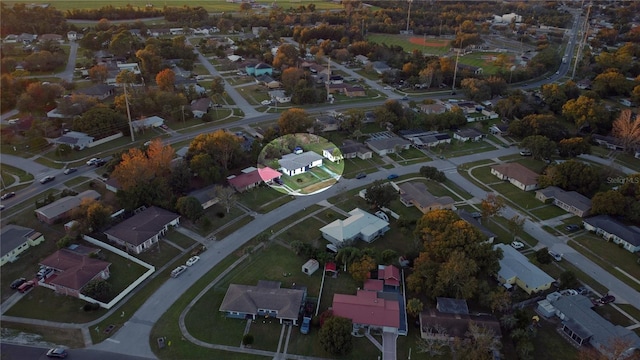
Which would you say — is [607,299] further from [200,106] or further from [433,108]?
[200,106]

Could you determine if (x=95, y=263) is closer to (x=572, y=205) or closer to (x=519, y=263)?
(x=519, y=263)

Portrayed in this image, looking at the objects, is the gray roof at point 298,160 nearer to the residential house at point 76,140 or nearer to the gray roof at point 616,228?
the residential house at point 76,140

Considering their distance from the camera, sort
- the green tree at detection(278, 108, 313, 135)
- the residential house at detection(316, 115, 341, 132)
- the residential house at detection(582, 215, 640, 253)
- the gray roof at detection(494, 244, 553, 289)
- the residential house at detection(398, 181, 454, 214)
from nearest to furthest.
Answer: the gray roof at detection(494, 244, 553, 289) → the residential house at detection(582, 215, 640, 253) → the residential house at detection(398, 181, 454, 214) → the green tree at detection(278, 108, 313, 135) → the residential house at detection(316, 115, 341, 132)

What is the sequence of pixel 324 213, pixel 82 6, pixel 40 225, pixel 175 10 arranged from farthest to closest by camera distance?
pixel 82 6 < pixel 175 10 < pixel 324 213 < pixel 40 225

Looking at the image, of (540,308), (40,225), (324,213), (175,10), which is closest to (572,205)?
(540,308)

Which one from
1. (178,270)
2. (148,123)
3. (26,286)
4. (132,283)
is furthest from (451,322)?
(148,123)

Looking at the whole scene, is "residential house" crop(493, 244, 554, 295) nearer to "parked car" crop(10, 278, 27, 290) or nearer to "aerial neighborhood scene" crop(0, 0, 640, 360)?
"aerial neighborhood scene" crop(0, 0, 640, 360)

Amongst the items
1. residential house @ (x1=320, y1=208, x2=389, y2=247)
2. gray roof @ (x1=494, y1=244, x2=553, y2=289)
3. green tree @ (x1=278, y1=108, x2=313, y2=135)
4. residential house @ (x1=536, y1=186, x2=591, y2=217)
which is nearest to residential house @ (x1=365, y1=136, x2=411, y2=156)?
green tree @ (x1=278, y1=108, x2=313, y2=135)
